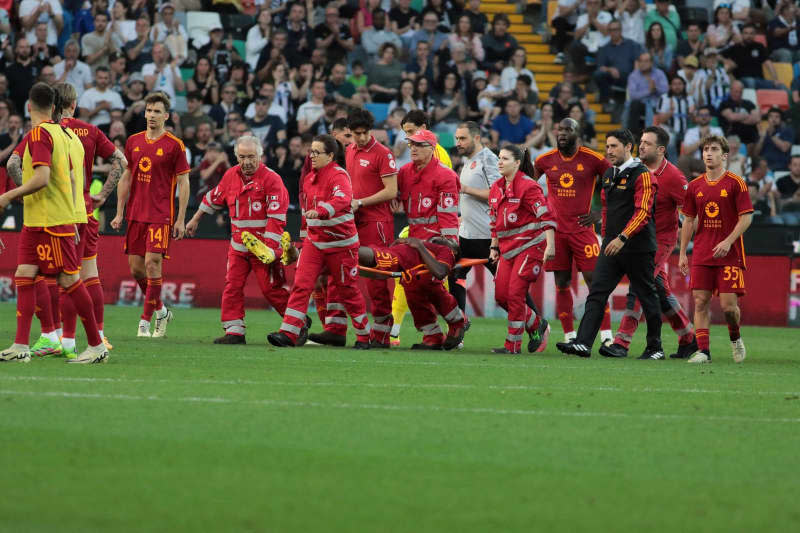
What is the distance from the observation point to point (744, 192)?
12852 millimetres

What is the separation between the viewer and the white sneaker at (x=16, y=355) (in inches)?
410

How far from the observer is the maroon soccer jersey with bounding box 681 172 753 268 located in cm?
1288

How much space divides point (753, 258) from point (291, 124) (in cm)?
842

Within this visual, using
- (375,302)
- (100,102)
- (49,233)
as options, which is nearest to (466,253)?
(375,302)

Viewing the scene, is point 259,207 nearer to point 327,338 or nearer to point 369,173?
point 369,173

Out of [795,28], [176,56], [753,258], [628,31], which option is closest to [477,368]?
[753,258]

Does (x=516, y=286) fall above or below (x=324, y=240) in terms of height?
below

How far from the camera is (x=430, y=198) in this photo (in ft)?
45.2

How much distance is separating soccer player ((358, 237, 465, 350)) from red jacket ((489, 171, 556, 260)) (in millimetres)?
590

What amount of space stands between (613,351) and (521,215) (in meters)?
1.72

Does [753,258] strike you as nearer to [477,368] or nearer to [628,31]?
[628,31]

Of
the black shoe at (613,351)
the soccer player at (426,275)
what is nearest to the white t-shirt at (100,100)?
the soccer player at (426,275)

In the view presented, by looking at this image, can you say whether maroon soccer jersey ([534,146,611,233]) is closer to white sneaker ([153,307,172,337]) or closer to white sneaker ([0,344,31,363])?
white sneaker ([153,307,172,337])

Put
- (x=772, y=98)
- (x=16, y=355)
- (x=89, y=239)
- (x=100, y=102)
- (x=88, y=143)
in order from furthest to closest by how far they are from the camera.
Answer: (x=772, y=98)
(x=100, y=102)
(x=89, y=239)
(x=88, y=143)
(x=16, y=355)
